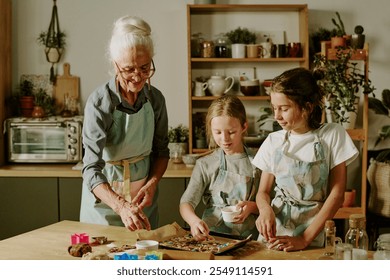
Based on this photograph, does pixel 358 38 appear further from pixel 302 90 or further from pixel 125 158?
pixel 125 158

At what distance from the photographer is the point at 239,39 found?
328cm

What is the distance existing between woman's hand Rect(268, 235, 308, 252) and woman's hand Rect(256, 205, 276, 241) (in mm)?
29

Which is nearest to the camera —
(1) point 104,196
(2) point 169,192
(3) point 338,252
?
(3) point 338,252

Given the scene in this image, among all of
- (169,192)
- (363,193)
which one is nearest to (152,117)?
(169,192)

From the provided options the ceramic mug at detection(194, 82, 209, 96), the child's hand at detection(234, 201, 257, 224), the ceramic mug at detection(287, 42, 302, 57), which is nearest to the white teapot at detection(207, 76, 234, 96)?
the ceramic mug at detection(194, 82, 209, 96)

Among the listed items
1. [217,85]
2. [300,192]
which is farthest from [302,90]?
[217,85]

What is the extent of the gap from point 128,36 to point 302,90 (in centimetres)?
52

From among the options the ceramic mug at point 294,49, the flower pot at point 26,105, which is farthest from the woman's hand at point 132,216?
the ceramic mug at point 294,49

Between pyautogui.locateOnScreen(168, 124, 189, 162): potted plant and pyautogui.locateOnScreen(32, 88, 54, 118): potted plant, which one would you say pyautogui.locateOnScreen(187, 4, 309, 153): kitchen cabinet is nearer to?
pyautogui.locateOnScreen(168, 124, 189, 162): potted plant

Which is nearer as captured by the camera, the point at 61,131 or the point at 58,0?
the point at 58,0

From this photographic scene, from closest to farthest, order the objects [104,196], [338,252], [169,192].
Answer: [338,252], [104,196], [169,192]

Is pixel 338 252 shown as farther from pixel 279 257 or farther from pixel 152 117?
pixel 152 117

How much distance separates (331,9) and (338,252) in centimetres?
219
